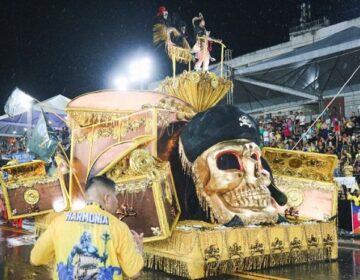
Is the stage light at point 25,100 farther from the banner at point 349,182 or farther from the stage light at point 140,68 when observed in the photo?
the banner at point 349,182

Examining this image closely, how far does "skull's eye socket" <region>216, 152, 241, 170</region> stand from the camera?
6.99 m

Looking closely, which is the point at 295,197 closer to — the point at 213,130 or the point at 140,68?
the point at 213,130

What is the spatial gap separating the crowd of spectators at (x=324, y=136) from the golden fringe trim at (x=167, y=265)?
7735 mm

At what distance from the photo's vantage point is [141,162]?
6266mm

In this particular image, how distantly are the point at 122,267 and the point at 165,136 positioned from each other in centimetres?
491

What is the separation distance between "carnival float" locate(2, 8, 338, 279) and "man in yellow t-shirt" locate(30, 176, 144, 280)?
309 centimetres

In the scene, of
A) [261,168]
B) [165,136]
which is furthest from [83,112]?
[261,168]

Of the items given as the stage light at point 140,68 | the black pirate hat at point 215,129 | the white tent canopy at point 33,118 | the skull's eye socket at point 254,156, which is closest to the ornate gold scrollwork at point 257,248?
the skull's eye socket at point 254,156

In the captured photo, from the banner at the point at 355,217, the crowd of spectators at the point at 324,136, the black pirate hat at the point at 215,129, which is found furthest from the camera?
the crowd of spectators at the point at 324,136

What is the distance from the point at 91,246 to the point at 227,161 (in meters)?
4.35

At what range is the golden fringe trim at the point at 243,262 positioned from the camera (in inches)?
242

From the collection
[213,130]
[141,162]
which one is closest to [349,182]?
[213,130]

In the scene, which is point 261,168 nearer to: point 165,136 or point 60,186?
point 165,136

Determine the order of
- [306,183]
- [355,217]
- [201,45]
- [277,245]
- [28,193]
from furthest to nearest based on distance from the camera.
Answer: [355,217] < [28,193] < [201,45] < [306,183] < [277,245]
